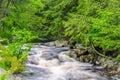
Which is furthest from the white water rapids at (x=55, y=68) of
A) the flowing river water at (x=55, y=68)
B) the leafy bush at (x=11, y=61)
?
the leafy bush at (x=11, y=61)

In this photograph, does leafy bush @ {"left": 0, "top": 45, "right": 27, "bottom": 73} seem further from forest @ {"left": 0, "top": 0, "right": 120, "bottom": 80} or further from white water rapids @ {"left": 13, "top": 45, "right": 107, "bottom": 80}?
white water rapids @ {"left": 13, "top": 45, "right": 107, "bottom": 80}

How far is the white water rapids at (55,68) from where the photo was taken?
1283 cm

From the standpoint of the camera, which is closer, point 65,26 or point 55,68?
point 55,68

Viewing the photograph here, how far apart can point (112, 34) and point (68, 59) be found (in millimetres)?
3488

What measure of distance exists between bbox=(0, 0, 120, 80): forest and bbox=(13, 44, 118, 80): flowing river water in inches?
28.0

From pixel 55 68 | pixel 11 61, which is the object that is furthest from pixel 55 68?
pixel 11 61

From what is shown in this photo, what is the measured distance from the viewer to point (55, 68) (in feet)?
48.4

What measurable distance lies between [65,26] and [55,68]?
353 cm

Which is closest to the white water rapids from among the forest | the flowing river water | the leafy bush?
the flowing river water

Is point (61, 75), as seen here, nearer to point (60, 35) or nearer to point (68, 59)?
point (68, 59)

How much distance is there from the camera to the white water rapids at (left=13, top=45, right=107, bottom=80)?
12828 millimetres

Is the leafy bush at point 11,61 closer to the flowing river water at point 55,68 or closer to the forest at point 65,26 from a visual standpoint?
the forest at point 65,26

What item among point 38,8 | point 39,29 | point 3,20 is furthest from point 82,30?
point 38,8

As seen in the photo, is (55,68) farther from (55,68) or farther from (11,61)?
(11,61)
